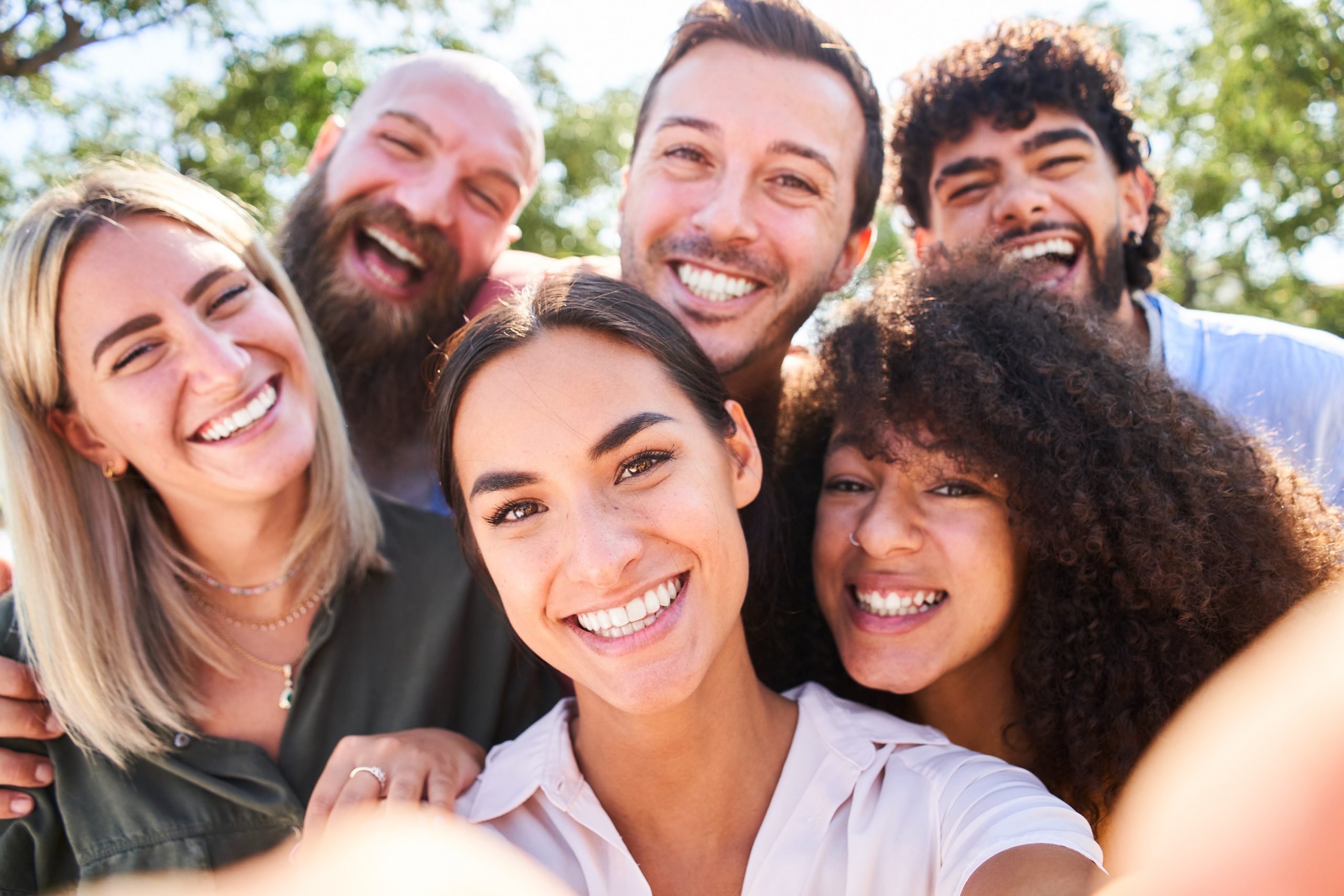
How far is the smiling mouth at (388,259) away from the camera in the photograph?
14.2ft

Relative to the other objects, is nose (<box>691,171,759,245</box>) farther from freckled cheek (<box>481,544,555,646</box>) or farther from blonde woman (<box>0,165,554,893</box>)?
freckled cheek (<box>481,544,555,646</box>)

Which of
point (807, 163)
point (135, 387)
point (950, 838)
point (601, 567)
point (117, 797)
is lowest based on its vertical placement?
point (117, 797)

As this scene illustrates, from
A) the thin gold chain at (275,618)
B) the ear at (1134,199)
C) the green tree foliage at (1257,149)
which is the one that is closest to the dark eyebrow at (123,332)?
the thin gold chain at (275,618)

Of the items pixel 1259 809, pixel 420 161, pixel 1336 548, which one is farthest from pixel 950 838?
pixel 420 161

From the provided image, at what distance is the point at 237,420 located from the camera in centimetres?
300

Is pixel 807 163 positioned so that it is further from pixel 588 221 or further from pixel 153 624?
pixel 588 221

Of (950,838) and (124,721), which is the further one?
(124,721)

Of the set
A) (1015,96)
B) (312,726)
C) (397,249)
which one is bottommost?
(312,726)

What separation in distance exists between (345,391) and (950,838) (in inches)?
130

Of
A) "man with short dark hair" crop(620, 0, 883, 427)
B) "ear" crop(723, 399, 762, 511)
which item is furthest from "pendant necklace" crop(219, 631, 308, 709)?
"man with short dark hair" crop(620, 0, 883, 427)

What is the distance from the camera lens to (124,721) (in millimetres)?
2795

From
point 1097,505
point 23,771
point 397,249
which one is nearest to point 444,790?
point 23,771

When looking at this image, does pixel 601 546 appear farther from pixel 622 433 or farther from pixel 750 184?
pixel 750 184

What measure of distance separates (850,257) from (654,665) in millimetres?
2124
